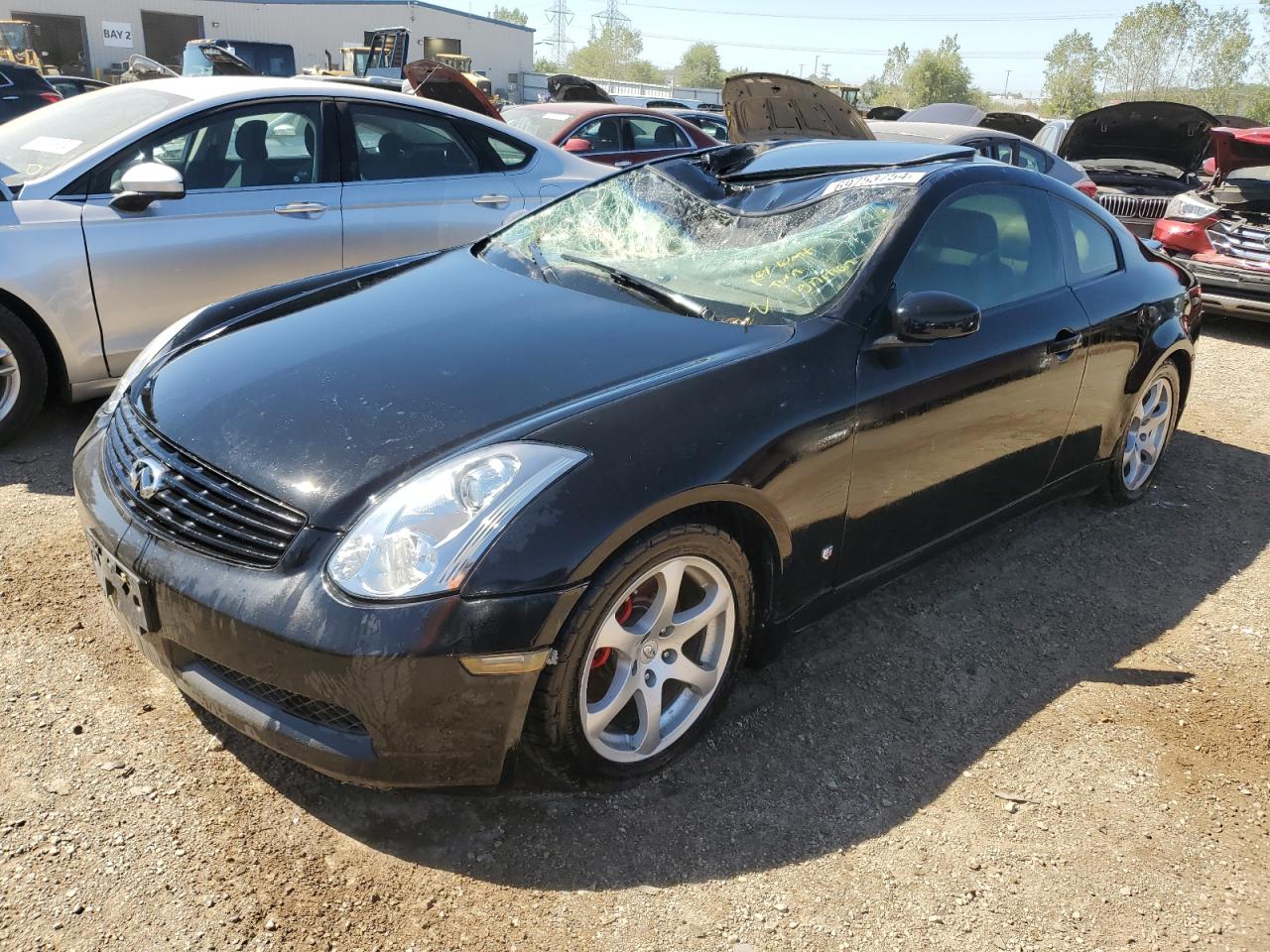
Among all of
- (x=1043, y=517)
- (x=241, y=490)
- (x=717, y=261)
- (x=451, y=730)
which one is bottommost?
(x=1043, y=517)

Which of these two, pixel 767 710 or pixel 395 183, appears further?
pixel 395 183

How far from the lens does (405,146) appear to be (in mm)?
5238

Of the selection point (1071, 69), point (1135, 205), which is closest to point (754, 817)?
point (1135, 205)

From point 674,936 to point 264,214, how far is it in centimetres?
388

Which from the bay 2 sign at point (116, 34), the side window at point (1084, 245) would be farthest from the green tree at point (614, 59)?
the side window at point (1084, 245)

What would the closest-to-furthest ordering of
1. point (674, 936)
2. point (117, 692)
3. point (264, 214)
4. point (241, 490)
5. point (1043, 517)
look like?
point (674, 936) < point (241, 490) < point (117, 692) < point (1043, 517) < point (264, 214)

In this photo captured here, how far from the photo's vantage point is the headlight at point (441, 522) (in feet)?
6.73

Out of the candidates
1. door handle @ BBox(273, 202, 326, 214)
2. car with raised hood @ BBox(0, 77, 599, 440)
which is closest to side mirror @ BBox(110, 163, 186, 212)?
car with raised hood @ BBox(0, 77, 599, 440)

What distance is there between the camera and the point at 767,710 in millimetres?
2889

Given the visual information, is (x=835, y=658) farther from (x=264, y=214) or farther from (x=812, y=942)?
(x=264, y=214)

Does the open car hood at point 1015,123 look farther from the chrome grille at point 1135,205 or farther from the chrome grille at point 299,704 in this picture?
the chrome grille at point 299,704

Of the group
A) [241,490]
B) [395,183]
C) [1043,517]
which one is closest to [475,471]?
[241,490]

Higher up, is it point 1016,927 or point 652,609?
point 652,609

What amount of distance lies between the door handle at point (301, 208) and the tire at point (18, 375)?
123 centimetres
